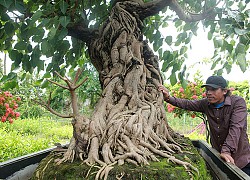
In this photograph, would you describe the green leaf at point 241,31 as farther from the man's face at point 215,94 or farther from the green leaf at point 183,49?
the green leaf at point 183,49

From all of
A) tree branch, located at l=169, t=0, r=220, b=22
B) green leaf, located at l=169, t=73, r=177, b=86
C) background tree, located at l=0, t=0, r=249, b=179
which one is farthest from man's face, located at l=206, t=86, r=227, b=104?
green leaf, located at l=169, t=73, r=177, b=86

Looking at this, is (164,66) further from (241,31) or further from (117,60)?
(241,31)

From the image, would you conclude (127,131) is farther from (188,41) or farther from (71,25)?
(188,41)

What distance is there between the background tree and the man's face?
9.6 inches

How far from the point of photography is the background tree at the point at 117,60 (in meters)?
1.29

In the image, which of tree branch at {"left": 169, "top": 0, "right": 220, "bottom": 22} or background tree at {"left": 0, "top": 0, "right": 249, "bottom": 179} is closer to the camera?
background tree at {"left": 0, "top": 0, "right": 249, "bottom": 179}

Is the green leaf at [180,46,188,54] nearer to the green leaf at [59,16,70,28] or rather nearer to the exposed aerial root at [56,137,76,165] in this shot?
the green leaf at [59,16,70,28]

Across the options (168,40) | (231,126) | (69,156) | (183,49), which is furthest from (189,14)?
(69,156)

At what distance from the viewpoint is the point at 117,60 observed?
1.94m

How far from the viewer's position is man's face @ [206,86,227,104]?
1.89 m

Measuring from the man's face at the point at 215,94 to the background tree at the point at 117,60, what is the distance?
0.80ft

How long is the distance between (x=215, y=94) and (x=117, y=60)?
75 centimetres

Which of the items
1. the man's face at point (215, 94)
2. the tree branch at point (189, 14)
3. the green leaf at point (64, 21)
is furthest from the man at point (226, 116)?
Answer: the green leaf at point (64, 21)

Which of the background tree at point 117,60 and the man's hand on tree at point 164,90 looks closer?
the background tree at point 117,60
